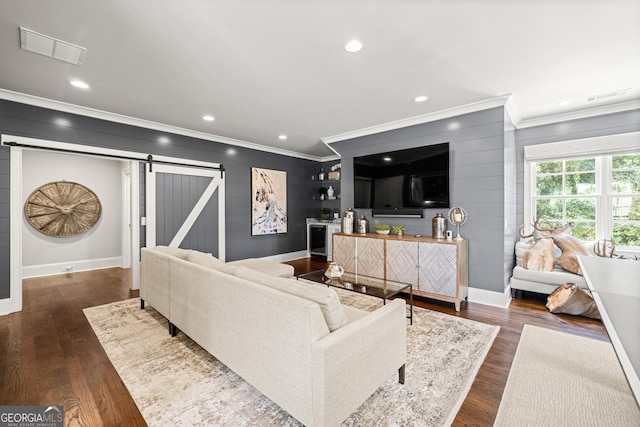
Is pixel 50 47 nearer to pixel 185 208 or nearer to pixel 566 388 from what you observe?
pixel 185 208

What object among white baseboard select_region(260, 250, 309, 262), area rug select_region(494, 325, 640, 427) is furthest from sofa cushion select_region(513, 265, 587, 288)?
white baseboard select_region(260, 250, 309, 262)

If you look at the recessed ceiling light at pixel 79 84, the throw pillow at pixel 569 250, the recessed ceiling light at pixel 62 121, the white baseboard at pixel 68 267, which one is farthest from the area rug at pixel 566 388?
the white baseboard at pixel 68 267

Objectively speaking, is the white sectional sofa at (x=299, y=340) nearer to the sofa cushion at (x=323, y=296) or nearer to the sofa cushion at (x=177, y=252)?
the sofa cushion at (x=323, y=296)

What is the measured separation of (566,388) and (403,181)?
9.84 ft

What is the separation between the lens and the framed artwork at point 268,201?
5.82 meters

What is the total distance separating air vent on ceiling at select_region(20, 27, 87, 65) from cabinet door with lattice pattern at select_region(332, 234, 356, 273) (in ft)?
12.2

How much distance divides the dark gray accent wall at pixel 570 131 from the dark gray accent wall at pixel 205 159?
14.2ft

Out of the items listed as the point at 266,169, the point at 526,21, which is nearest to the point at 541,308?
the point at 526,21

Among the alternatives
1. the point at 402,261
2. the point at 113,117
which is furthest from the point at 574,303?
the point at 113,117

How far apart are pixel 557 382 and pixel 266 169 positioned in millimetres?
5413

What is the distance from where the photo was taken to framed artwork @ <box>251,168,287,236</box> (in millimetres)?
5824

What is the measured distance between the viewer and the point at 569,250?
360 centimetres

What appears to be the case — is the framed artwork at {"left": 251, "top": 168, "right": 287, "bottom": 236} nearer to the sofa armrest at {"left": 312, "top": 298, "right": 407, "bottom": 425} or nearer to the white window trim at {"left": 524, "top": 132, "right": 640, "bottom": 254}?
the sofa armrest at {"left": 312, "top": 298, "right": 407, "bottom": 425}

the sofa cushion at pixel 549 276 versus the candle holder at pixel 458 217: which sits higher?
the candle holder at pixel 458 217
